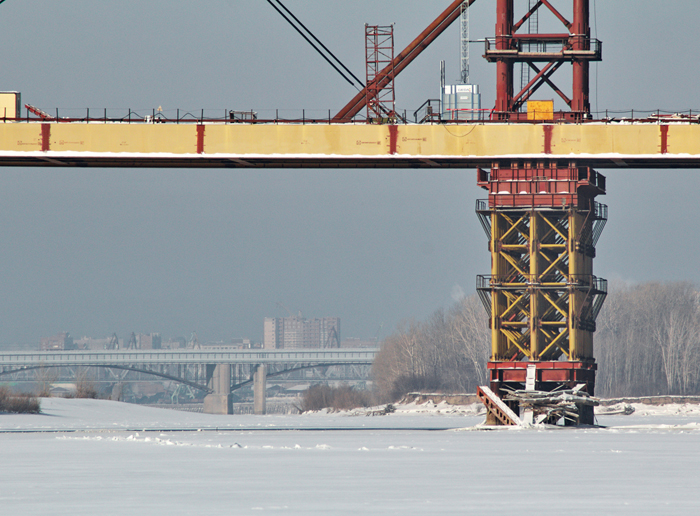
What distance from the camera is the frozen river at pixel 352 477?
14.0 meters

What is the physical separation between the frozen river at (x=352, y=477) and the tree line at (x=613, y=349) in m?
67.1

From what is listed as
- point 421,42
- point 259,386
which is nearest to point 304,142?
point 421,42

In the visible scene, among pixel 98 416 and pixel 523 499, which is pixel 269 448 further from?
pixel 98 416

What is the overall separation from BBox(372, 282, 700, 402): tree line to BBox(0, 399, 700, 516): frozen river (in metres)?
67.1

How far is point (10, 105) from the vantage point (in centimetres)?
4259

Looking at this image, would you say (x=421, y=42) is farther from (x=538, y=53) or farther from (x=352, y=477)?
(x=352, y=477)

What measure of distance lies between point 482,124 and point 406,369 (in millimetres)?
67670

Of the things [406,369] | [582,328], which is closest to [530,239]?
[582,328]

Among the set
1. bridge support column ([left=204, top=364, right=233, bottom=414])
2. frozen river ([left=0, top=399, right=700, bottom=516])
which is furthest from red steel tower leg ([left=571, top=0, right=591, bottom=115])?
bridge support column ([left=204, top=364, right=233, bottom=414])

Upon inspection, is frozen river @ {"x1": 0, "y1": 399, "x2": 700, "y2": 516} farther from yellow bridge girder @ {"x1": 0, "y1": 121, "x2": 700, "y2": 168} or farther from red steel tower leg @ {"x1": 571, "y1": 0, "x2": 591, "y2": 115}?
red steel tower leg @ {"x1": 571, "y1": 0, "x2": 591, "y2": 115}

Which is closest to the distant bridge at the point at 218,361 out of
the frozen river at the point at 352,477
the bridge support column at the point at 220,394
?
the bridge support column at the point at 220,394

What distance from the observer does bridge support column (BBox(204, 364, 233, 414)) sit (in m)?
146

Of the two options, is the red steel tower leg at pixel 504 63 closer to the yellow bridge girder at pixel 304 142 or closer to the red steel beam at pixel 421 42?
the yellow bridge girder at pixel 304 142

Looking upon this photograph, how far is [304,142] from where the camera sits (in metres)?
41.2
